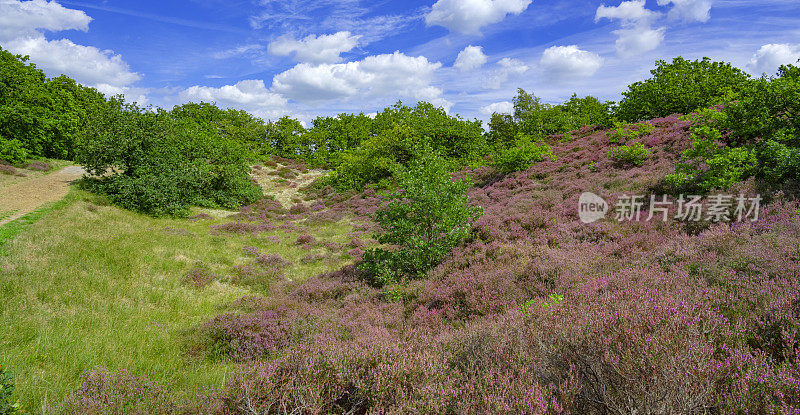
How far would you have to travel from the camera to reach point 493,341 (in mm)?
4102

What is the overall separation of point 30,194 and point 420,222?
20.6 m

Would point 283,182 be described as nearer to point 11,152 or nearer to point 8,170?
point 8,170

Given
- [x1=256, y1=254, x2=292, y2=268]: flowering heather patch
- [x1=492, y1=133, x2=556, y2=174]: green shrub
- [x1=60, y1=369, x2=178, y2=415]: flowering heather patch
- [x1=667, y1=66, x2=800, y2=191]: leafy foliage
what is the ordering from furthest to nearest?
[x1=492, y1=133, x2=556, y2=174]: green shrub, [x1=256, y1=254, x2=292, y2=268]: flowering heather patch, [x1=667, y1=66, x2=800, y2=191]: leafy foliage, [x1=60, y1=369, x2=178, y2=415]: flowering heather patch

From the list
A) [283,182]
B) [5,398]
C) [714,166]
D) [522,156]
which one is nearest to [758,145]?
[714,166]

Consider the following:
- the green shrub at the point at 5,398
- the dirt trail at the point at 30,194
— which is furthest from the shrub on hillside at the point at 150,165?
the green shrub at the point at 5,398

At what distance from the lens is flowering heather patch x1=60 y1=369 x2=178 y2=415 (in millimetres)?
3391

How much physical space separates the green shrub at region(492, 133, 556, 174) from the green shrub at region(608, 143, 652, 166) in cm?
460

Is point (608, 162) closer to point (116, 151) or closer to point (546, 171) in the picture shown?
point (546, 171)

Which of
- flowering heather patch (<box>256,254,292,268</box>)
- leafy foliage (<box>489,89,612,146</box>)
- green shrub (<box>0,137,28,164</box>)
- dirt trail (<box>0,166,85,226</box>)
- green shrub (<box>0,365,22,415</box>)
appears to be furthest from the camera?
leafy foliage (<box>489,89,612,146</box>)

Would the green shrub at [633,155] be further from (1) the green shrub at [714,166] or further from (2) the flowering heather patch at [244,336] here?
(2) the flowering heather patch at [244,336]

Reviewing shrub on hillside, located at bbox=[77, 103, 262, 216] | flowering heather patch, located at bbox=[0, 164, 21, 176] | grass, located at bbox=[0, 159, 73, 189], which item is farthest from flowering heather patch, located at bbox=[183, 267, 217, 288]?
flowering heather patch, located at bbox=[0, 164, 21, 176]

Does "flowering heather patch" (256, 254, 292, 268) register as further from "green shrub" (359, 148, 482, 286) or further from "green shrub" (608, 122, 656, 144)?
"green shrub" (608, 122, 656, 144)

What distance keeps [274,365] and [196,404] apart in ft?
2.77

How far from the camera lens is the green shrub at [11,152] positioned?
22406mm
